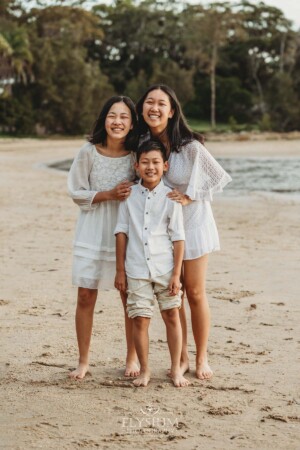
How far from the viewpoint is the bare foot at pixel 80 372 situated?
400 centimetres

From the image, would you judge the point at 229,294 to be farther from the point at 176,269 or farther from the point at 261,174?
the point at 261,174

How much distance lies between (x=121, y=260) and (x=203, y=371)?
802 millimetres

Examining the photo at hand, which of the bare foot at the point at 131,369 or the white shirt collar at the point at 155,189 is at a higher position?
the white shirt collar at the point at 155,189

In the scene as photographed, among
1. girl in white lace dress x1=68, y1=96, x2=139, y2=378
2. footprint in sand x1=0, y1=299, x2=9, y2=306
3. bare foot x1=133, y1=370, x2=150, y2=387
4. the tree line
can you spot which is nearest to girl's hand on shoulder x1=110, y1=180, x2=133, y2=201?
girl in white lace dress x1=68, y1=96, x2=139, y2=378

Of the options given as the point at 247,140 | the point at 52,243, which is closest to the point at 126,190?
the point at 52,243

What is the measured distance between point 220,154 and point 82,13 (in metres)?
25.5

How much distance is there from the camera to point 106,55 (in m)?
58.7

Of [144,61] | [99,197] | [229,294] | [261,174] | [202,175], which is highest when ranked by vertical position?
[144,61]

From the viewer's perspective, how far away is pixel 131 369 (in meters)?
4.09

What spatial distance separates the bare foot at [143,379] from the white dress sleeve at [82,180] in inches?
37.1

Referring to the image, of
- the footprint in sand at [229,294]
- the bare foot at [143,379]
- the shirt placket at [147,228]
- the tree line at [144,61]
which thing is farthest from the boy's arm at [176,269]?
the tree line at [144,61]

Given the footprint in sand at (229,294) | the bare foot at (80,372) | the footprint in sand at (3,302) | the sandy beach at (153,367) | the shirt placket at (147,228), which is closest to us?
the sandy beach at (153,367)

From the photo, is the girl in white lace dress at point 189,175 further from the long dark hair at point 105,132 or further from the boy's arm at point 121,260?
the boy's arm at point 121,260

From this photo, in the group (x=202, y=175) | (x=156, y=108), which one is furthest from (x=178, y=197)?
(x=156, y=108)
